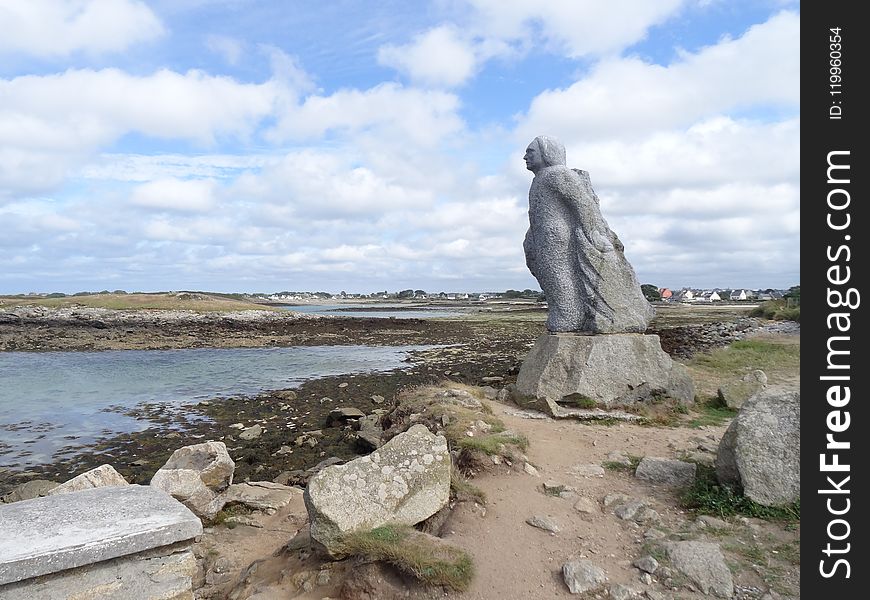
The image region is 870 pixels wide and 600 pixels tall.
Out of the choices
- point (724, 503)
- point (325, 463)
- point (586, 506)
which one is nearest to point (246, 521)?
point (325, 463)

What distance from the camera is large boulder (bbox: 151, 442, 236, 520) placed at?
252 inches

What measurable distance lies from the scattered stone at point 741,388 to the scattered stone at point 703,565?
468 cm

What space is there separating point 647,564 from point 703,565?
1.21 feet

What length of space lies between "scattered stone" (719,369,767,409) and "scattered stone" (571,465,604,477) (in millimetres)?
3175

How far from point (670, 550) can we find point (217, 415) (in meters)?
11.5

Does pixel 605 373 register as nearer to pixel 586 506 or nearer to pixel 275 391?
pixel 586 506

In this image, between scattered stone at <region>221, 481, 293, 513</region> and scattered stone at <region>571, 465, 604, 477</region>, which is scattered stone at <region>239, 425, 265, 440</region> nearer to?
scattered stone at <region>221, 481, 293, 513</region>

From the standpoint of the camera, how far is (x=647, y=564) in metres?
4.15

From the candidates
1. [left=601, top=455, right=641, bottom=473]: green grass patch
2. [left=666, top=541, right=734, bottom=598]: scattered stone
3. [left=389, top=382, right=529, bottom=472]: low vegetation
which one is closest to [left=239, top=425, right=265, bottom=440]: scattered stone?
[left=389, top=382, right=529, bottom=472]: low vegetation

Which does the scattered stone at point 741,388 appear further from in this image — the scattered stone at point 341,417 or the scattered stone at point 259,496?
the scattered stone at point 341,417
